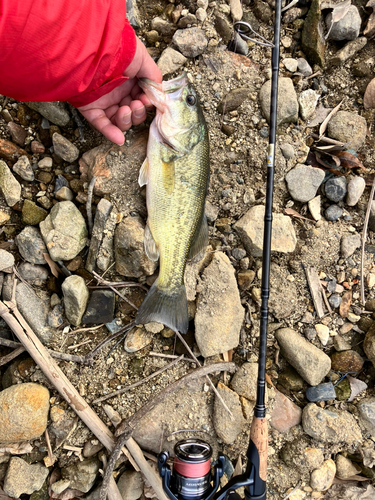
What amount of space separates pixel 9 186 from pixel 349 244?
296cm

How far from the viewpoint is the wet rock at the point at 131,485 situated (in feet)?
10.3

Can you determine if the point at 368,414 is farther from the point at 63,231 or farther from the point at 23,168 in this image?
the point at 23,168

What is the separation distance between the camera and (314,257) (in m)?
3.36

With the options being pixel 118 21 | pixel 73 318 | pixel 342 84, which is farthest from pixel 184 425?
pixel 342 84

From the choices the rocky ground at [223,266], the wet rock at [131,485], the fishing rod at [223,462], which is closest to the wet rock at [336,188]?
the rocky ground at [223,266]

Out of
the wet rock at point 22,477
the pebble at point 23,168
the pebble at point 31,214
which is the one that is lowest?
the wet rock at point 22,477

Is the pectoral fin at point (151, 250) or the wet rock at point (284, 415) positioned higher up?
the pectoral fin at point (151, 250)

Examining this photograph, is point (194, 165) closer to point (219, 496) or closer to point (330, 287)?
point (330, 287)

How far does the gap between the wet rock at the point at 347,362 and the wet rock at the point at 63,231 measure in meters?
2.47

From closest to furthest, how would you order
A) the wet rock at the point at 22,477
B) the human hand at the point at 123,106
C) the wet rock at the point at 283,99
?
1. the human hand at the point at 123,106
2. the wet rock at the point at 22,477
3. the wet rock at the point at 283,99

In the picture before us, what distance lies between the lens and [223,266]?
3.19m

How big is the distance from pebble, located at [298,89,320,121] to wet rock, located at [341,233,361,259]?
116 cm

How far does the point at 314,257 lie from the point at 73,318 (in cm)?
218

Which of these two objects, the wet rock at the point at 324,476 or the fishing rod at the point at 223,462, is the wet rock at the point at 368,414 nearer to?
the wet rock at the point at 324,476
